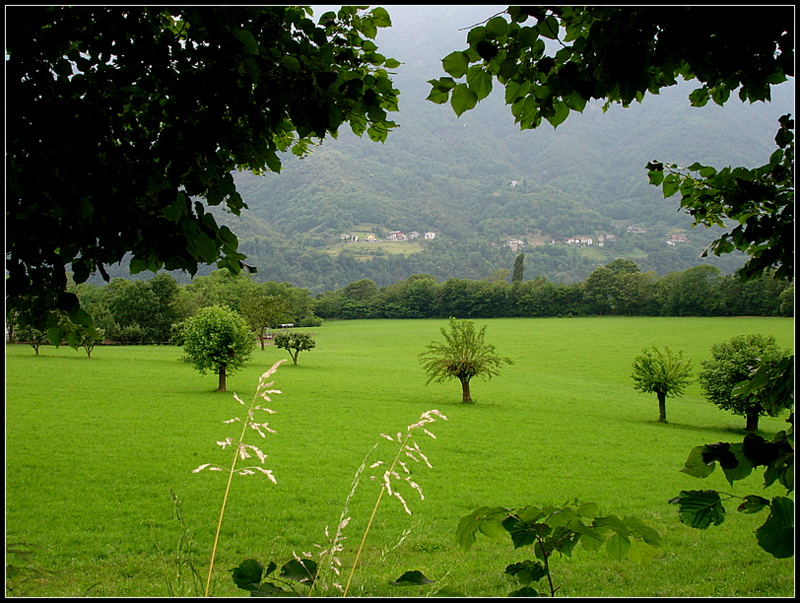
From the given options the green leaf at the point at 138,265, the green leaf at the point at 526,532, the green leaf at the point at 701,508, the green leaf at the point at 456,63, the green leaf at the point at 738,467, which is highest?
the green leaf at the point at 456,63

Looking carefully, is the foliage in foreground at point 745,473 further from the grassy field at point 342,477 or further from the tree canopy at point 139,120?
the tree canopy at point 139,120

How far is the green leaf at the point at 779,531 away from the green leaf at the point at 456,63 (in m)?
1.51

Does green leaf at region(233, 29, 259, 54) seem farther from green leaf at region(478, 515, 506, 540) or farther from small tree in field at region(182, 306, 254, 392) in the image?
small tree in field at region(182, 306, 254, 392)

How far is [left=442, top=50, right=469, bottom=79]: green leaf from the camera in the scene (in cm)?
155

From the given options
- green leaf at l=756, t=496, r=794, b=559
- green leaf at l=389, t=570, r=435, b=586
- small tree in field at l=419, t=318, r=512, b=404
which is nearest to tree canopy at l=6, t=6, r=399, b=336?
green leaf at l=389, t=570, r=435, b=586

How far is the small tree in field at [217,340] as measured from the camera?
26875mm

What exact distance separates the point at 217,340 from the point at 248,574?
88.1 feet

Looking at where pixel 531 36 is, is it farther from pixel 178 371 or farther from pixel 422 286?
pixel 422 286

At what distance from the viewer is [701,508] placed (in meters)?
1.50

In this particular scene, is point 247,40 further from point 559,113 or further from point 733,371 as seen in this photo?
point 733,371

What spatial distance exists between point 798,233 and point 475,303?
291ft

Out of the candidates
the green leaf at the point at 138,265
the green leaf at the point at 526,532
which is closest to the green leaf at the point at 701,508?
the green leaf at the point at 526,532

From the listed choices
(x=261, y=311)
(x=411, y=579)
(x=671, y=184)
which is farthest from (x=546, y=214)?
(x=411, y=579)

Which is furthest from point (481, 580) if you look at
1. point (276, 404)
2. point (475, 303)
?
point (475, 303)
